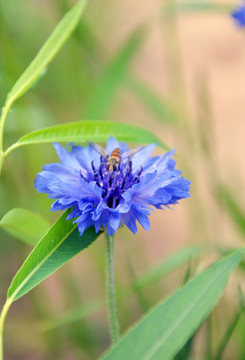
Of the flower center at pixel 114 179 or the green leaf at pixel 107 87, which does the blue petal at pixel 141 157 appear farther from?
the green leaf at pixel 107 87

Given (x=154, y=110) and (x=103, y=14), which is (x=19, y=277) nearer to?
(x=154, y=110)

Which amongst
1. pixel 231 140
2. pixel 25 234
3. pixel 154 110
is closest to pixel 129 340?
pixel 25 234

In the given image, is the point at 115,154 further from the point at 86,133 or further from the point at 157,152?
the point at 157,152

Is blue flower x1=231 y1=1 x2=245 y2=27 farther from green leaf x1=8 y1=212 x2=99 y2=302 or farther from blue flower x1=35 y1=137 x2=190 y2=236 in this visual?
green leaf x1=8 y1=212 x2=99 y2=302

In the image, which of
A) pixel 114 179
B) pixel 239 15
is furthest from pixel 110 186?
pixel 239 15

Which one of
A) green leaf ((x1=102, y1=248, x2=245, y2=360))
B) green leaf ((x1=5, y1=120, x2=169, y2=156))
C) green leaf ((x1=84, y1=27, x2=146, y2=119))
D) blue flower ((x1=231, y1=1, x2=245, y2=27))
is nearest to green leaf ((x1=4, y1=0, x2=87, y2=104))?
green leaf ((x1=5, y1=120, x2=169, y2=156))
